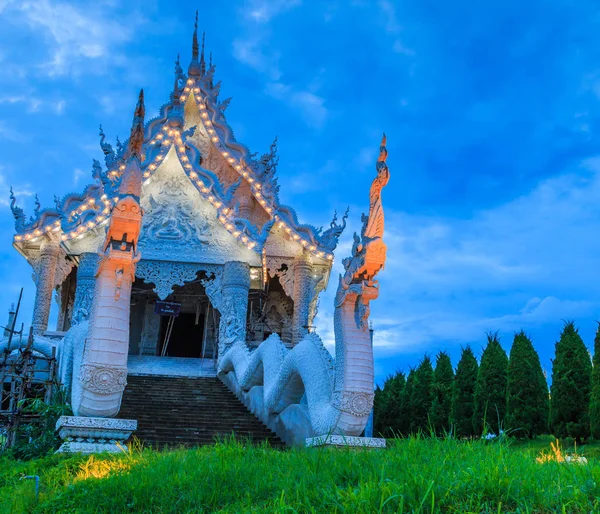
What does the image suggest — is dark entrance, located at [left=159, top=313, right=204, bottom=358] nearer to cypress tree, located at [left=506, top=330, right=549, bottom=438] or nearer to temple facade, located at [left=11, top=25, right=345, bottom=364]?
temple facade, located at [left=11, top=25, right=345, bottom=364]

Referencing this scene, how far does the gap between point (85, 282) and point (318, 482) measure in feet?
38.6

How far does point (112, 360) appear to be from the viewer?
23.9 ft

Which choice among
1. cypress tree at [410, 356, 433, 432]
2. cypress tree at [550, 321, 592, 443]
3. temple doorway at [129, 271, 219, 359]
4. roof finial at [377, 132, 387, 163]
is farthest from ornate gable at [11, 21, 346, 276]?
roof finial at [377, 132, 387, 163]

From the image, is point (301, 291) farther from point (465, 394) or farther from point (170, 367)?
point (465, 394)

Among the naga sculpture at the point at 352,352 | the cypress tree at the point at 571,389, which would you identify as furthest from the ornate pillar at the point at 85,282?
the cypress tree at the point at 571,389

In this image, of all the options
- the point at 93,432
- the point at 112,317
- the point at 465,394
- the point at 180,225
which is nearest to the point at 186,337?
the point at 180,225

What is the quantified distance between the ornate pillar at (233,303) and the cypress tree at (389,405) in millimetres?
5327

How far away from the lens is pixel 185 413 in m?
10.7

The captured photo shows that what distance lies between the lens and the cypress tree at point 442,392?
50.5 ft

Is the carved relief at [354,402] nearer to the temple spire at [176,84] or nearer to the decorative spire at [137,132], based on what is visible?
Answer: the decorative spire at [137,132]

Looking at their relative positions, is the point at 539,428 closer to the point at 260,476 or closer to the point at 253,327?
the point at 253,327

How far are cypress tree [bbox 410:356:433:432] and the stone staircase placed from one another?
217 inches

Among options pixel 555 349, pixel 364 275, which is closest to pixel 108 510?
pixel 364 275

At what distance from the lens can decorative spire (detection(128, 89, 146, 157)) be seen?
8125 millimetres
